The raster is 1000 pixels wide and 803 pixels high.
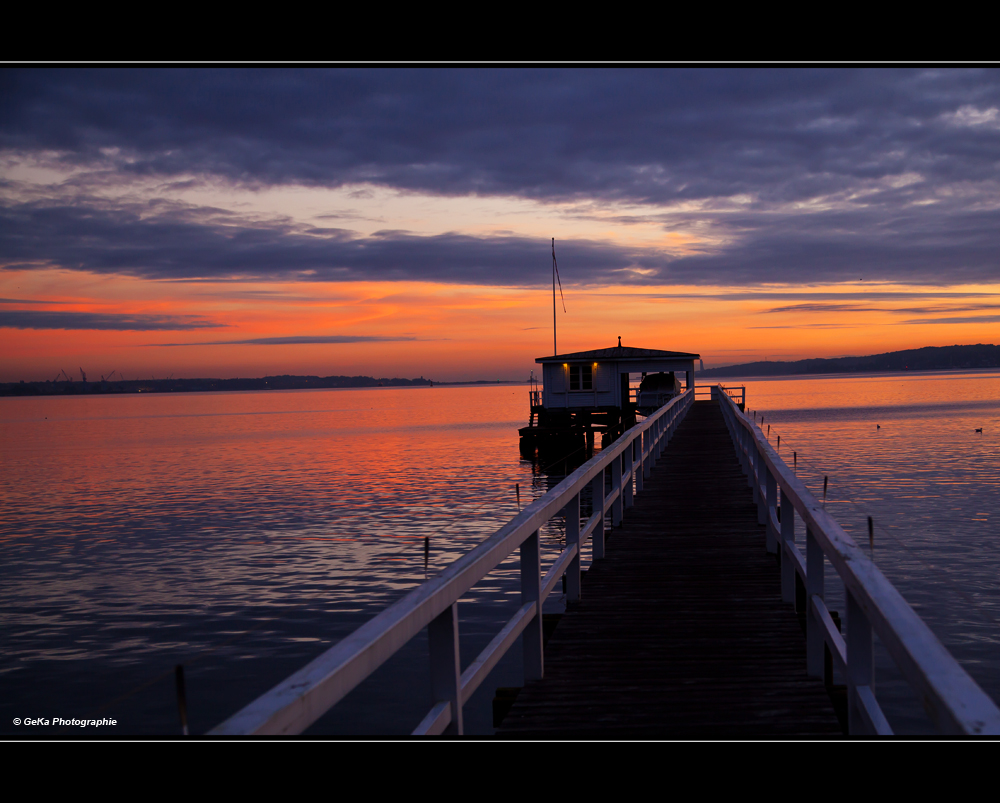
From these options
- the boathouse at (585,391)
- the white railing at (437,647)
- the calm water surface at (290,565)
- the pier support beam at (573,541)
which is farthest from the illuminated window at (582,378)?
the white railing at (437,647)

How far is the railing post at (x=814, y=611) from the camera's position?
174 inches

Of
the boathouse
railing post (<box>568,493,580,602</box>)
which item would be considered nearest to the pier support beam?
railing post (<box>568,493,580,602</box>)

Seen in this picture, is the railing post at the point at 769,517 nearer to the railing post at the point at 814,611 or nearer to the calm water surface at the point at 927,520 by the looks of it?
the railing post at the point at 814,611

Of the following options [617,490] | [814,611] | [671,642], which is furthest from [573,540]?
[617,490]

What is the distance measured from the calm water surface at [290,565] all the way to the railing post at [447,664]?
3.57ft

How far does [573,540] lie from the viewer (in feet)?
20.3

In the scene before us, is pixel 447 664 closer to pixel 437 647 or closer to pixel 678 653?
pixel 437 647

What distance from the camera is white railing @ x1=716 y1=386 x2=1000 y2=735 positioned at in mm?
1790

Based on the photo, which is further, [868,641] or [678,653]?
[678,653]

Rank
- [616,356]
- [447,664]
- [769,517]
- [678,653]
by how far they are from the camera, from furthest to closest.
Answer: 1. [616,356]
2. [769,517]
3. [678,653]
4. [447,664]

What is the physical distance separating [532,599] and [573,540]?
4.93 ft

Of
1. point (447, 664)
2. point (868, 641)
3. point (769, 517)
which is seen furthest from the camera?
point (769, 517)

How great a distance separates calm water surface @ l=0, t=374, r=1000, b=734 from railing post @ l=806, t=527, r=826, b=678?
136 inches

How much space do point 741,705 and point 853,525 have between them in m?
20.8
